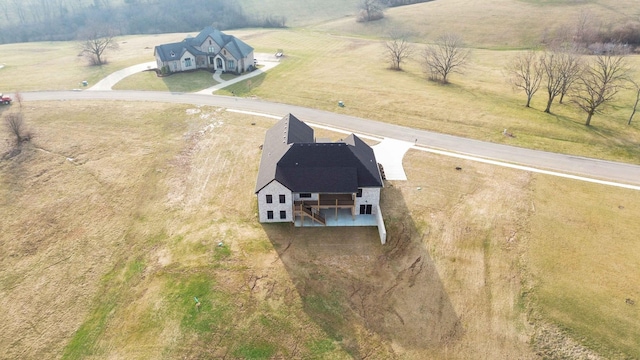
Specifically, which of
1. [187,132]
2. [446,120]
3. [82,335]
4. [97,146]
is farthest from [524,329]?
[97,146]

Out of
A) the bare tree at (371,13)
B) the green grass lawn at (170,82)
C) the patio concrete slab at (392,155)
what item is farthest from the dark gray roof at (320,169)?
the bare tree at (371,13)

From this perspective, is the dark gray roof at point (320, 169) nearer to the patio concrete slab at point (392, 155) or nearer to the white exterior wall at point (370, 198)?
the white exterior wall at point (370, 198)

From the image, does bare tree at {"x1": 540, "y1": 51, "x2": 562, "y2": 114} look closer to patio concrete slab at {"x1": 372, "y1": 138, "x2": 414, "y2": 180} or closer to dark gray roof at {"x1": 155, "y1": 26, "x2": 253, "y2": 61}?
patio concrete slab at {"x1": 372, "y1": 138, "x2": 414, "y2": 180}

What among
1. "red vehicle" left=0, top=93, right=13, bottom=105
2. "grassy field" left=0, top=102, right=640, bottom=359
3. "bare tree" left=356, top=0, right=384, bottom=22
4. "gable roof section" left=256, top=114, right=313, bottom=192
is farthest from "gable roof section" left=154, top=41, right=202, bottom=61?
"bare tree" left=356, top=0, right=384, bottom=22

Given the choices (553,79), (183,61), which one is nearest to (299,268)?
(553,79)

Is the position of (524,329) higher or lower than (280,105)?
→ lower

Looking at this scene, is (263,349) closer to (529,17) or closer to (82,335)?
(82,335)
